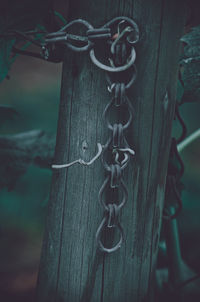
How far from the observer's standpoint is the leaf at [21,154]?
1.42m

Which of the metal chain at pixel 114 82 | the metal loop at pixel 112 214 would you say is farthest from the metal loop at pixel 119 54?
the metal loop at pixel 112 214

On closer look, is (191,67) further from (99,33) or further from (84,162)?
(84,162)

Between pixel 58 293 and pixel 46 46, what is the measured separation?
0.83m

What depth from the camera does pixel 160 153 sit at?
93 cm

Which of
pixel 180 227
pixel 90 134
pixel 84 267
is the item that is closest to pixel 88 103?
pixel 90 134

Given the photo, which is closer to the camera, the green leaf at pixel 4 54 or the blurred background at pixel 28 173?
the green leaf at pixel 4 54

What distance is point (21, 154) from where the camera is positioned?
1.50 metres

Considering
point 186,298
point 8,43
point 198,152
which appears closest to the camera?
point 8,43

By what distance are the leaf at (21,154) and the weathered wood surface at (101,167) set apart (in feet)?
1.82

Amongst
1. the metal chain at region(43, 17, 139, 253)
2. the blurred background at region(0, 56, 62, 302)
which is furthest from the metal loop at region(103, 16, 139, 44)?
the blurred background at region(0, 56, 62, 302)

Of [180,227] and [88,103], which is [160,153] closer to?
[88,103]

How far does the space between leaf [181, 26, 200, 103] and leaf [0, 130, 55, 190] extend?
36.5 inches

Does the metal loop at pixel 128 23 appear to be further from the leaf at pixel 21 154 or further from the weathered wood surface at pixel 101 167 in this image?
the leaf at pixel 21 154

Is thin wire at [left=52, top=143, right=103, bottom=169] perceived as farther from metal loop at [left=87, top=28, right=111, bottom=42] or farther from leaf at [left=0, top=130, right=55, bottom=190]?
leaf at [left=0, top=130, right=55, bottom=190]
